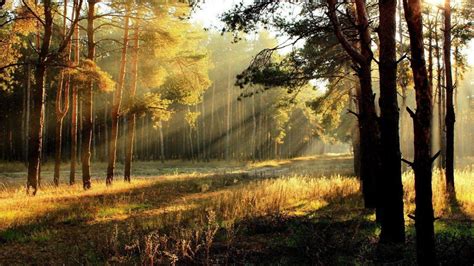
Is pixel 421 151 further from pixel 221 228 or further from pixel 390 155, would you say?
pixel 221 228

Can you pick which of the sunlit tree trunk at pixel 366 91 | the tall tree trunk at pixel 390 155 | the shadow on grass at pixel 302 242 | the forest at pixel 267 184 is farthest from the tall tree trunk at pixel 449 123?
the tall tree trunk at pixel 390 155

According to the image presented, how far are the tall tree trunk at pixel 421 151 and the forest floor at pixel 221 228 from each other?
77cm

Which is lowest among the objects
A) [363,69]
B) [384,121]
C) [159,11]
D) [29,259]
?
[29,259]

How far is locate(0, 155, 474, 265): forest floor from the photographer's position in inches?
206

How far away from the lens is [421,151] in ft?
13.1

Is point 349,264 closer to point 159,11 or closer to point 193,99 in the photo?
point 159,11

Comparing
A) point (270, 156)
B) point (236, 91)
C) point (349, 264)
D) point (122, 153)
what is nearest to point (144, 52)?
point (349, 264)

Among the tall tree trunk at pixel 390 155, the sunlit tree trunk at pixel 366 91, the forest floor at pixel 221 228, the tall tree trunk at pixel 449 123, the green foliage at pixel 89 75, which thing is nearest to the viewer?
the forest floor at pixel 221 228

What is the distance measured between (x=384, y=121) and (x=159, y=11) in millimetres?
11924

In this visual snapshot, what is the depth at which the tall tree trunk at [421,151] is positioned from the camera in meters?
3.91

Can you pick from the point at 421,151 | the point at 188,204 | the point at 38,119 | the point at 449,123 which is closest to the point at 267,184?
the point at 188,204

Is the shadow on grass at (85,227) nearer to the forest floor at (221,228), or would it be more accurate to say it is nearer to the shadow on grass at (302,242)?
the forest floor at (221,228)

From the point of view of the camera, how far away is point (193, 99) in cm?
1962

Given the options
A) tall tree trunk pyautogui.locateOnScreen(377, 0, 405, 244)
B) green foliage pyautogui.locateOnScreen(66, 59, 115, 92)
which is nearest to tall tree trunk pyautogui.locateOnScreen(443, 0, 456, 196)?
tall tree trunk pyautogui.locateOnScreen(377, 0, 405, 244)
